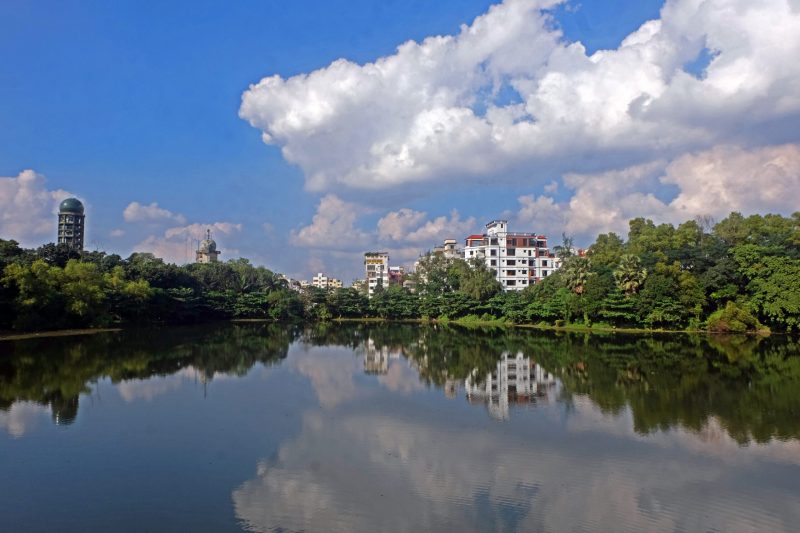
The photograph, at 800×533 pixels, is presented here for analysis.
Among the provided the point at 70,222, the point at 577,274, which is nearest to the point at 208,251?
the point at 70,222

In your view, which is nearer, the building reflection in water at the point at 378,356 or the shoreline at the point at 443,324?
the building reflection in water at the point at 378,356

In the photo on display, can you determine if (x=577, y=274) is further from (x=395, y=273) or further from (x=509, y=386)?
(x=395, y=273)

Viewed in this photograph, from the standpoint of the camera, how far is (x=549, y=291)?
1710 inches

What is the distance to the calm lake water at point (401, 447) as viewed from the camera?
24.3ft

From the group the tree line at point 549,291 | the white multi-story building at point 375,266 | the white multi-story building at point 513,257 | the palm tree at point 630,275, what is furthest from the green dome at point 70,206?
the palm tree at point 630,275

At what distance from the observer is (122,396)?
15078mm

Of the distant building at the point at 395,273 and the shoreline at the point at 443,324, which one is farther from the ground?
the distant building at the point at 395,273

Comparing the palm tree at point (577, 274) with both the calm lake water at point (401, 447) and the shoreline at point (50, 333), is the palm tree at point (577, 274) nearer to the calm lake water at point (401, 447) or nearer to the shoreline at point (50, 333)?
the calm lake water at point (401, 447)

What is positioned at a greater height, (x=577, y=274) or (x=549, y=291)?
(x=577, y=274)

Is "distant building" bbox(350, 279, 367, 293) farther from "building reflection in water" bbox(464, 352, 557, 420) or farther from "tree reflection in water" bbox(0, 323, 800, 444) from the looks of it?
"building reflection in water" bbox(464, 352, 557, 420)

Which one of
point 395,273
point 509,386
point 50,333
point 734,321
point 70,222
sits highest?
A: point 70,222

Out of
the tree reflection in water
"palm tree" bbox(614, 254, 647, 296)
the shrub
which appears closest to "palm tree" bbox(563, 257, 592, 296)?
"palm tree" bbox(614, 254, 647, 296)

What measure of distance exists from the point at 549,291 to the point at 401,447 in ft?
115

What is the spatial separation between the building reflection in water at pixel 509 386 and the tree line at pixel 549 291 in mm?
18952
